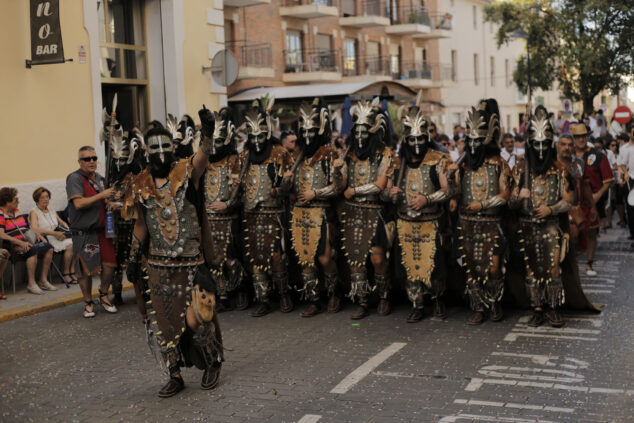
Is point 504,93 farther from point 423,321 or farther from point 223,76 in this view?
point 423,321

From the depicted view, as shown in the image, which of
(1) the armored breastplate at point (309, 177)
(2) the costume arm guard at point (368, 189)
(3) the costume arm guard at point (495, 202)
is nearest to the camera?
(3) the costume arm guard at point (495, 202)

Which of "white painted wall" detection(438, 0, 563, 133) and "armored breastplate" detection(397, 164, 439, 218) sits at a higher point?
Answer: "white painted wall" detection(438, 0, 563, 133)

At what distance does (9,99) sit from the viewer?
11992mm

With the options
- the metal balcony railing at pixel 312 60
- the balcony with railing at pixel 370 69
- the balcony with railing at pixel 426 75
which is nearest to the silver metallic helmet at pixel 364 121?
the metal balcony railing at pixel 312 60

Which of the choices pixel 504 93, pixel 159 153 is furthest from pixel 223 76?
pixel 504 93

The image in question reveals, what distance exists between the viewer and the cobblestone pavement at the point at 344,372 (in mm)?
5945

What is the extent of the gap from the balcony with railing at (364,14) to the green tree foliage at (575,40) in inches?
225

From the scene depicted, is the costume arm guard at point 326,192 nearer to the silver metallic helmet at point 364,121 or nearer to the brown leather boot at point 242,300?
the silver metallic helmet at point 364,121

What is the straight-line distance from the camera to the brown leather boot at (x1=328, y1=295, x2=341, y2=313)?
30.3ft

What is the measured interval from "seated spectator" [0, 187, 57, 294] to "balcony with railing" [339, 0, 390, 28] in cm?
2691

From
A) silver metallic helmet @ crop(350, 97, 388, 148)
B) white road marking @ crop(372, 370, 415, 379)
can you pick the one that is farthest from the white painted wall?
white road marking @ crop(372, 370, 415, 379)

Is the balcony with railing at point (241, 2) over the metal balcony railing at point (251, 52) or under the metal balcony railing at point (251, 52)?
over

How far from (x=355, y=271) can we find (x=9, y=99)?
602cm

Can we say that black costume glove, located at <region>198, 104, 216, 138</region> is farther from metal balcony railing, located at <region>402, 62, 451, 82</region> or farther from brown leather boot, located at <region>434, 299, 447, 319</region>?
metal balcony railing, located at <region>402, 62, 451, 82</region>
